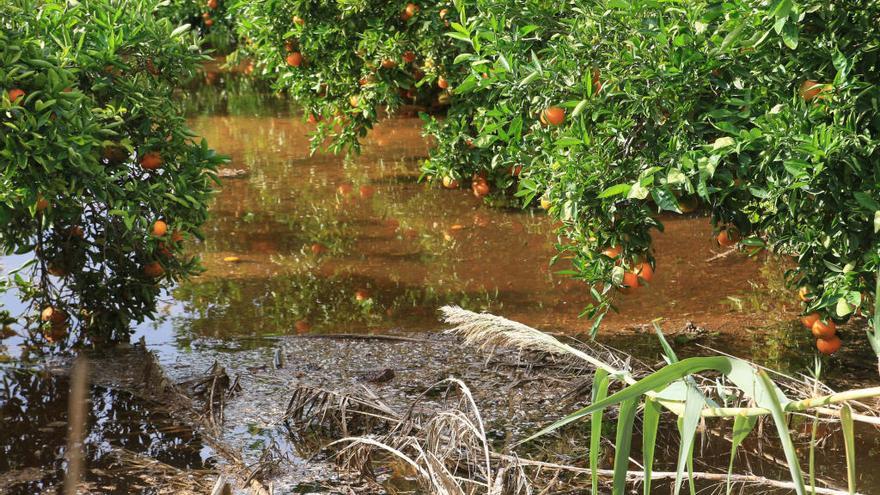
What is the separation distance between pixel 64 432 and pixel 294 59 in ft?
12.5

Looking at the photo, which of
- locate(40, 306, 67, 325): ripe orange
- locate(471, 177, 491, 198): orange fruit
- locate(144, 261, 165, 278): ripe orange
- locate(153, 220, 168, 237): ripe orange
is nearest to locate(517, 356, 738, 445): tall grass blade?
locate(153, 220, 168, 237): ripe orange

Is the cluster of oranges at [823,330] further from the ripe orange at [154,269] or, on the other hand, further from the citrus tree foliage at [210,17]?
the citrus tree foliage at [210,17]

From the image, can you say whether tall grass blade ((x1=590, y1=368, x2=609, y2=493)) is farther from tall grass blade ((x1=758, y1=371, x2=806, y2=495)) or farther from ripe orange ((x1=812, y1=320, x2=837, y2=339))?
ripe orange ((x1=812, y1=320, x2=837, y2=339))

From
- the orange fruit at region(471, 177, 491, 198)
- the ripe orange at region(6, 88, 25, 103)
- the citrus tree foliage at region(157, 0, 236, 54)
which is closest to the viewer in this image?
the ripe orange at region(6, 88, 25, 103)

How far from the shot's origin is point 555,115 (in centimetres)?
419

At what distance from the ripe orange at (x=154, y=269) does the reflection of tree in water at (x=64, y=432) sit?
561 mm

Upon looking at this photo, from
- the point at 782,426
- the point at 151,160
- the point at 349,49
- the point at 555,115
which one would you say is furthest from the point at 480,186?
the point at 782,426

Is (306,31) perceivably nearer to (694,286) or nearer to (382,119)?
(694,286)

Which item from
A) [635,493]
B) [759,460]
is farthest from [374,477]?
[759,460]

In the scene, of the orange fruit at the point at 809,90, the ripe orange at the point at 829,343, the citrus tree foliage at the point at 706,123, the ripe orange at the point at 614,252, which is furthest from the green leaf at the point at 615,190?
the ripe orange at the point at 829,343

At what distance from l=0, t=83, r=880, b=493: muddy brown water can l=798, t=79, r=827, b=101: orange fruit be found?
1.33m

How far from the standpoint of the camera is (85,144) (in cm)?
399

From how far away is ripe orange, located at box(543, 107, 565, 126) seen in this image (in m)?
4.18

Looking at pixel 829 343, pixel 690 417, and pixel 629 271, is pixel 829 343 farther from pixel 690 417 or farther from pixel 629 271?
pixel 690 417
